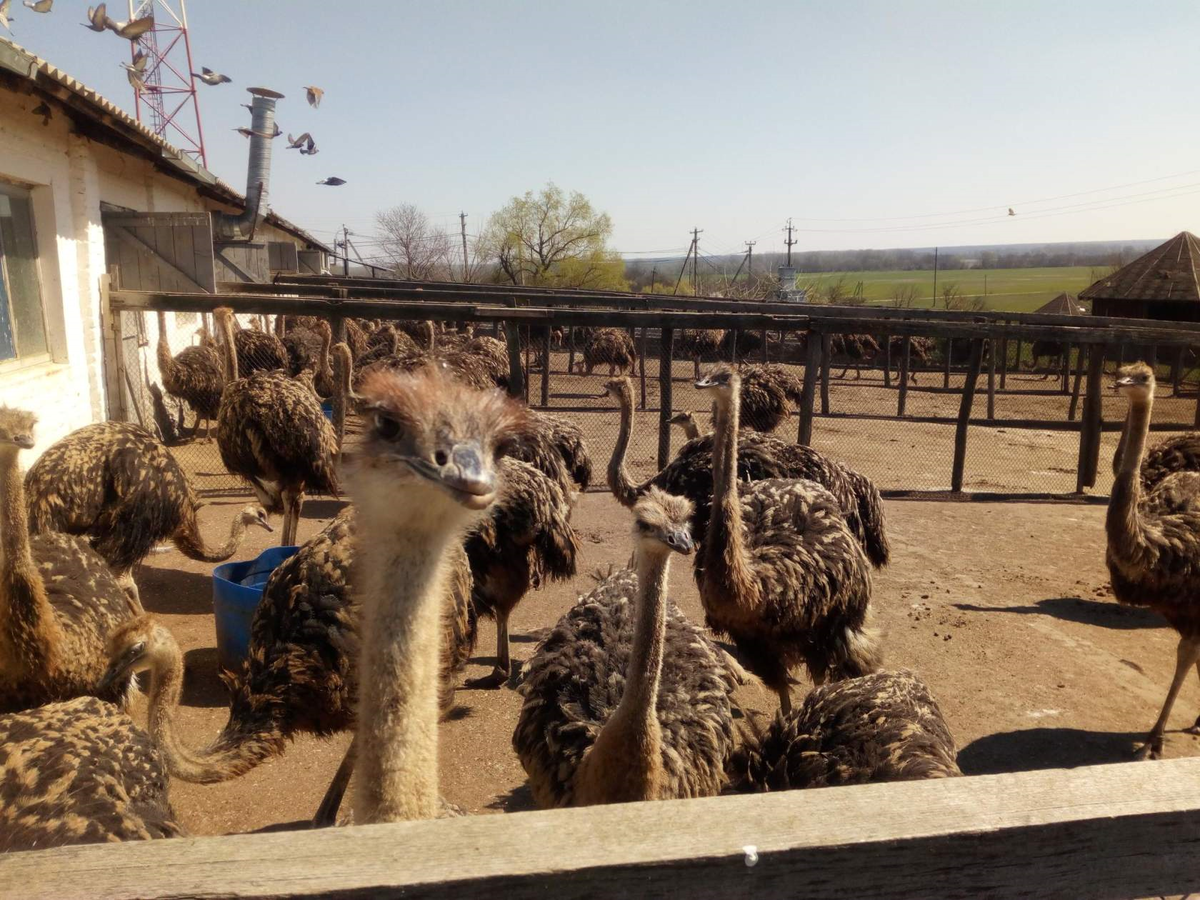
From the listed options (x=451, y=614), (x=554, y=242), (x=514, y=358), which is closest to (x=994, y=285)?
(x=554, y=242)

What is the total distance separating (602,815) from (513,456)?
4992mm

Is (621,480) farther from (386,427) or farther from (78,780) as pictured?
(386,427)

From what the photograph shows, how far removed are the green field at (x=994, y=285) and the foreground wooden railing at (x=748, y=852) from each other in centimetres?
4519

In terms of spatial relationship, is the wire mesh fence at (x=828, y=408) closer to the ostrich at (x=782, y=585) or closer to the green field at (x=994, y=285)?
the ostrich at (x=782, y=585)

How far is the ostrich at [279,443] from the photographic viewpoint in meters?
6.89

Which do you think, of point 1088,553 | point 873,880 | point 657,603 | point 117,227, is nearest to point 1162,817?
point 873,880

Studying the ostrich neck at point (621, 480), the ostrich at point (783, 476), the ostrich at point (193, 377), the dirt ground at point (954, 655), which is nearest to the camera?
the dirt ground at point (954, 655)

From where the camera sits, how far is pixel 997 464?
11.6 metres

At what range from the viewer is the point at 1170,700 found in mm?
4621

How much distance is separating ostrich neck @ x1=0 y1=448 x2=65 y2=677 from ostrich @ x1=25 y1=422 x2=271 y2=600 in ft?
5.41

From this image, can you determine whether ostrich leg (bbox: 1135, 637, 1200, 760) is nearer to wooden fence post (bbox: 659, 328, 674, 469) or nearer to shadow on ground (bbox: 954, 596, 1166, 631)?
shadow on ground (bbox: 954, 596, 1166, 631)

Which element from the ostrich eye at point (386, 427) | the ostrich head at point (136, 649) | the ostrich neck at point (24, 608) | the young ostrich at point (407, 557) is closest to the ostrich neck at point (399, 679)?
the young ostrich at point (407, 557)

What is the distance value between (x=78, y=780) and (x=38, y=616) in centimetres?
97

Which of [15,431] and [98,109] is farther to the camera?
[98,109]
